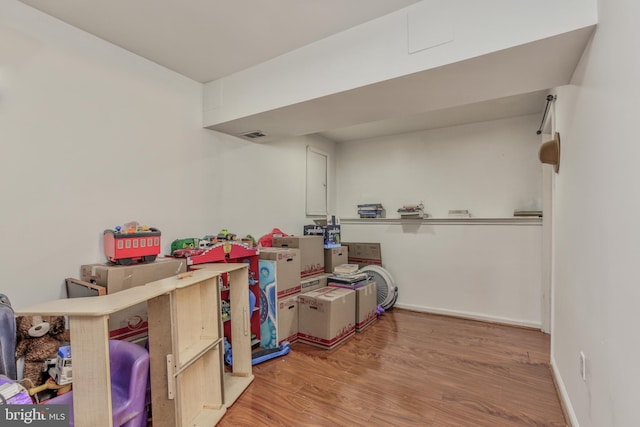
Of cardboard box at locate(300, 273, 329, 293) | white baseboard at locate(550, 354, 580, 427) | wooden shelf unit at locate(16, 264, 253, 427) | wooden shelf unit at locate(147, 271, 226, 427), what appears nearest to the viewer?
wooden shelf unit at locate(16, 264, 253, 427)

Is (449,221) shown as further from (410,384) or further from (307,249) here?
(410,384)

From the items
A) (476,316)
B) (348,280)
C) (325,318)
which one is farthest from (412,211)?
(325,318)

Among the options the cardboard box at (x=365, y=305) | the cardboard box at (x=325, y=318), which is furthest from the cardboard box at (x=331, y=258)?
the cardboard box at (x=325, y=318)

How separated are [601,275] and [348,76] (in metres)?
1.73

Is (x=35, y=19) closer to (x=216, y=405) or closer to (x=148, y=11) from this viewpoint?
(x=148, y=11)

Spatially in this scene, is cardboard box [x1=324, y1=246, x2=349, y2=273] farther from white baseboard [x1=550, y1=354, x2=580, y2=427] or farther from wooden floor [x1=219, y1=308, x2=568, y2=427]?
white baseboard [x1=550, y1=354, x2=580, y2=427]

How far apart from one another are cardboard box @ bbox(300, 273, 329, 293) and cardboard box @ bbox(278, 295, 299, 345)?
0.19 meters

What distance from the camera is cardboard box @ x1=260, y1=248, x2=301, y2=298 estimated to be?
281cm

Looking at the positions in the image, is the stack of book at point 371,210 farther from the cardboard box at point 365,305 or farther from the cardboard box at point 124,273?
the cardboard box at point 124,273

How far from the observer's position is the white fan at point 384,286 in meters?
3.87

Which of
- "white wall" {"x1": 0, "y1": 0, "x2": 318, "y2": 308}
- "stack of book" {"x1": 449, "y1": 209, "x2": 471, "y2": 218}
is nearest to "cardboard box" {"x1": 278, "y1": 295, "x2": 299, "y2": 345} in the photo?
"white wall" {"x1": 0, "y1": 0, "x2": 318, "y2": 308}

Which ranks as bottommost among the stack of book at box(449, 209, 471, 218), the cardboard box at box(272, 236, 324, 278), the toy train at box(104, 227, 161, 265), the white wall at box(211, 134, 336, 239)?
the cardboard box at box(272, 236, 324, 278)

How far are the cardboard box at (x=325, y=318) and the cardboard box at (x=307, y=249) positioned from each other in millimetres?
331

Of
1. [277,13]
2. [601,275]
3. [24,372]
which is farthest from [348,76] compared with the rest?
[24,372]
